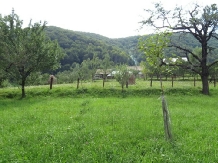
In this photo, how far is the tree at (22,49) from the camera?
2264cm

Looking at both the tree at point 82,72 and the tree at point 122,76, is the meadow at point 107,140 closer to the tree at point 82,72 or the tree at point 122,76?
the tree at point 122,76

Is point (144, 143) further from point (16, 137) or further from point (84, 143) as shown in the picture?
point (16, 137)

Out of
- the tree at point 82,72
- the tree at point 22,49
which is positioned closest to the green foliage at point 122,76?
the tree at point 22,49

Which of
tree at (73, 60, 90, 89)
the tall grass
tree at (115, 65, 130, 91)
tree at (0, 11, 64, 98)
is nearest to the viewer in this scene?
the tall grass

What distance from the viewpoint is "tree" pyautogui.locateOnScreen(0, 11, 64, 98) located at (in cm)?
2264

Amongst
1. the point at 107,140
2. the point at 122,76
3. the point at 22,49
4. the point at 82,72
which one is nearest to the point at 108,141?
the point at 107,140

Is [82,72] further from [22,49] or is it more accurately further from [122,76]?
[22,49]

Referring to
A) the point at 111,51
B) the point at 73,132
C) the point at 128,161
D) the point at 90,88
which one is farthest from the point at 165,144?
the point at 111,51

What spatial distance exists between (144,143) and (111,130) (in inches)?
90.0

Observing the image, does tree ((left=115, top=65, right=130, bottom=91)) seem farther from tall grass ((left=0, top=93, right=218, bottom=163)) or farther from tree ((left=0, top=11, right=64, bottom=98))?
tall grass ((left=0, top=93, right=218, bottom=163))

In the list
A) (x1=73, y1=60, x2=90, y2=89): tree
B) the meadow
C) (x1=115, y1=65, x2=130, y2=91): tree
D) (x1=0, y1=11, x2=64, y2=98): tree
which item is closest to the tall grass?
the meadow

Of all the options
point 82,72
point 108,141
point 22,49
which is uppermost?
point 22,49

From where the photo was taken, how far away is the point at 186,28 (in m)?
26.7

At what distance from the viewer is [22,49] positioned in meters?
23.0
